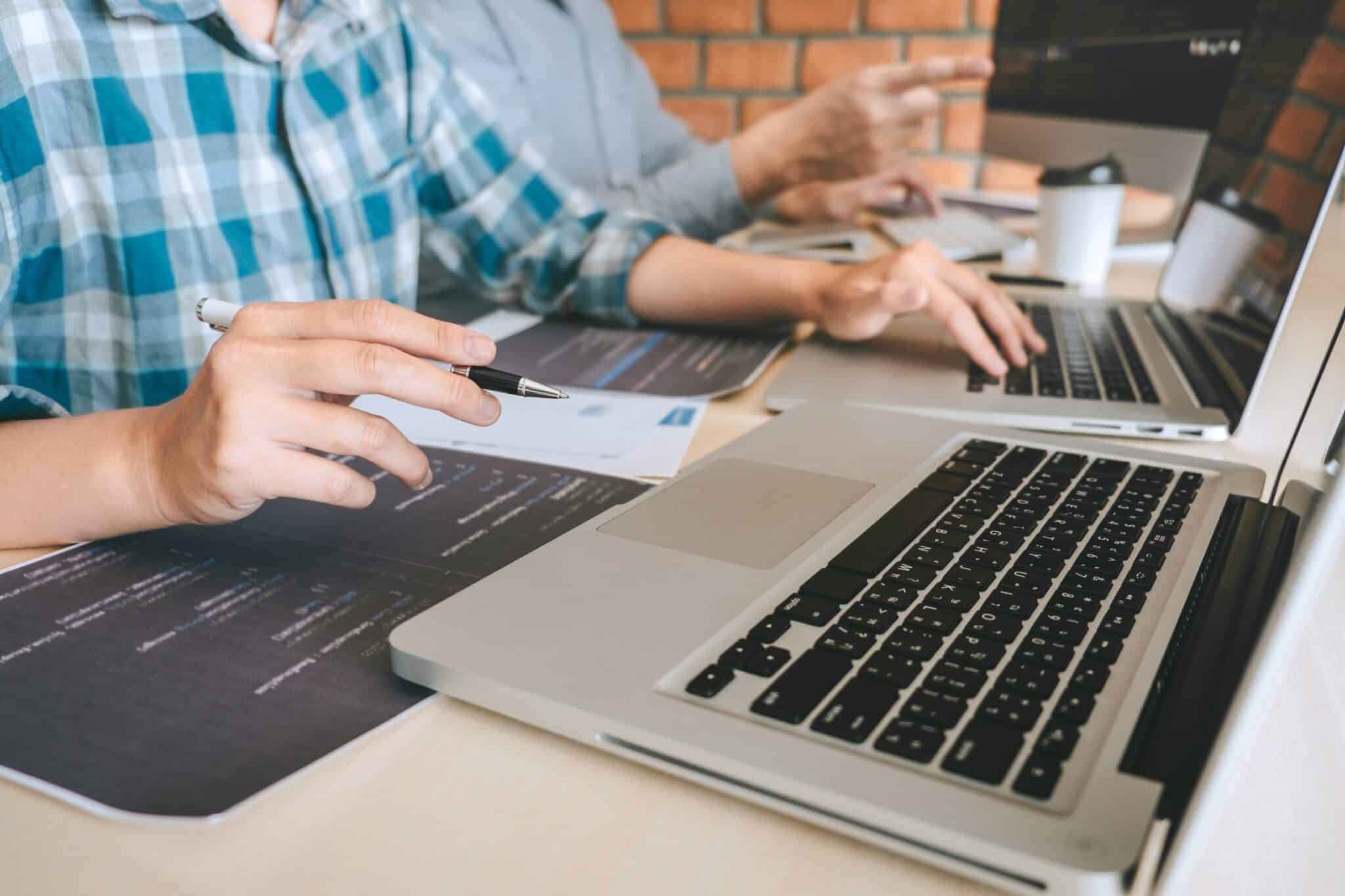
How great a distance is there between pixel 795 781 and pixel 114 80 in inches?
26.4

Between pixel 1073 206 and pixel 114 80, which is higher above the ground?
pixel 114 80

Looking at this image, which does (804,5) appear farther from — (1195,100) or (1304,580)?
(1304,580)

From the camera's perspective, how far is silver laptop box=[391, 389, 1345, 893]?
0.29 m

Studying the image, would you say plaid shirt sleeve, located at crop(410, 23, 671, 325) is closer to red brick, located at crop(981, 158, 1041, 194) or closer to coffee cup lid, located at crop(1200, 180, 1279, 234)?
coffee cup lid, located at crop(1200, 180, 1279, 234)

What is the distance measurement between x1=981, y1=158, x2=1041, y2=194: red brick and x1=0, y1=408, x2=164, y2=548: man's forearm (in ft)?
6.54

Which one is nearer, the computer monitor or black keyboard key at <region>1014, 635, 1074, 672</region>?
black keyboard key at <region>1014, 635, 1074, 672</region>

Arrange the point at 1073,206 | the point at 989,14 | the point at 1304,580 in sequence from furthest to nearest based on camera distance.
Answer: the point at 989,14 < the point at 1073,206 < the point at 1304,580

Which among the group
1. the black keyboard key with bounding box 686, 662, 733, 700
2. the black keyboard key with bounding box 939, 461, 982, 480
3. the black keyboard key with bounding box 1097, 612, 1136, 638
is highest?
the black keyboard key with bounding box 686, 662, 733, 700

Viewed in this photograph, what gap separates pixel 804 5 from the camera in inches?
81.9

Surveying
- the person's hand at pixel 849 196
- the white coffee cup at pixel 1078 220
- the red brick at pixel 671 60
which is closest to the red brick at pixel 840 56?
the red brick at pixel 671 60

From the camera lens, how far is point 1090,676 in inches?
13.5

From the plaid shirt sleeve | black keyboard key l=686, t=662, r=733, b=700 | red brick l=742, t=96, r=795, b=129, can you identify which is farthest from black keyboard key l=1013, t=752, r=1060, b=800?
red brick l=742, t=96, r=795, b=129

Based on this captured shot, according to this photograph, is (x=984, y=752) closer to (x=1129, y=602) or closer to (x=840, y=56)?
(x=1129, y=602)

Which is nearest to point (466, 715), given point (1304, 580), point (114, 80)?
point (1304, 580)
